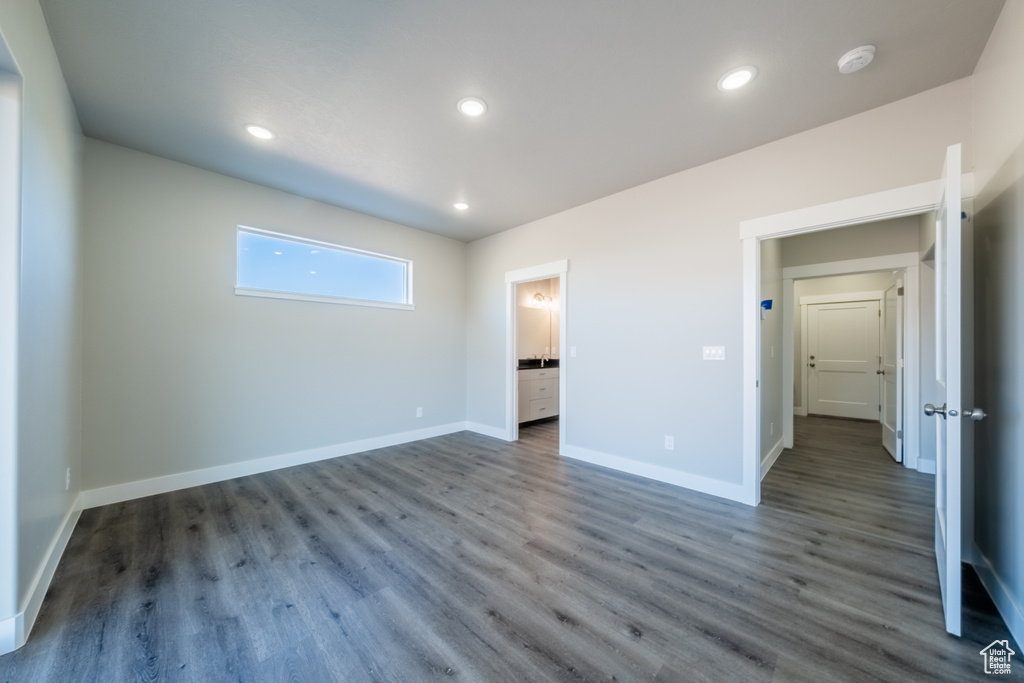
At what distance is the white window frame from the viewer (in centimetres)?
338

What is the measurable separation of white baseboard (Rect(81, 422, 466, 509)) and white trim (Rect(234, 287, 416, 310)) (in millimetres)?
1561

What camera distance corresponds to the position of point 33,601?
160 centimetres

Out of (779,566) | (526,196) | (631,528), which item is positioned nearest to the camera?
(779,566)

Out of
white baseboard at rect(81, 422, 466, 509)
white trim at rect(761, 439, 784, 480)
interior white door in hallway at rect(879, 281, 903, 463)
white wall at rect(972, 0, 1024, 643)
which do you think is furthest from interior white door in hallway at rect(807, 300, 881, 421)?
white baseboard at rect(81, 422, 466, 509)

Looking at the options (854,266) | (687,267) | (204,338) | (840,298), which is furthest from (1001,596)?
(840,298)

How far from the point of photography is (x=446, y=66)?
1968 millimetres

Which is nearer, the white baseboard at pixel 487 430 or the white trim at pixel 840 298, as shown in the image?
the white baseboard at pixel 487 430

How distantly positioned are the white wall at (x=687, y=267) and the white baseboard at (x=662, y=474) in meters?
0.04

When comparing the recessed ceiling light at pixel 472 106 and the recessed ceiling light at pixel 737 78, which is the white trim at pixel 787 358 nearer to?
the recessed ceiling light at pixel 737 78

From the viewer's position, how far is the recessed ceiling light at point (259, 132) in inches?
99.4

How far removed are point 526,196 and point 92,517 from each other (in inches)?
167

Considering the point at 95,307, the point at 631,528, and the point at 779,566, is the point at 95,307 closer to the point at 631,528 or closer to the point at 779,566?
the point at 631,528

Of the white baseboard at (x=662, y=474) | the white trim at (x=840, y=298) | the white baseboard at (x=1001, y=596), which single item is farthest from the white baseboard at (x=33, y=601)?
the white trim at (x=840, y=298)

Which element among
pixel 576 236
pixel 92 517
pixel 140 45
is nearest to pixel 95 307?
pixel 92 517
